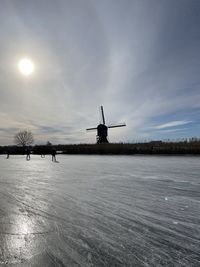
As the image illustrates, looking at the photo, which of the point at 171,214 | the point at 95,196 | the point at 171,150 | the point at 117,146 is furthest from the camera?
the point at 117,146

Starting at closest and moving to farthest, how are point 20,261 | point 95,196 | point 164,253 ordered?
point 20,261
point 164,253
point 95,196

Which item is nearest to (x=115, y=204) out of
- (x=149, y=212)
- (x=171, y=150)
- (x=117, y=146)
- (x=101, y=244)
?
(x=149, y=212)

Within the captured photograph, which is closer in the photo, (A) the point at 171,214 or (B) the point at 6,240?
(B) the point at 6,240

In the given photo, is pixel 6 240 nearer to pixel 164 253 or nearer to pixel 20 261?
pixel 20 261

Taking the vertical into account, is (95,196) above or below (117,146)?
below

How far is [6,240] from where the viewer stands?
236 cm

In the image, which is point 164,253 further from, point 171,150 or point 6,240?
point 171,150

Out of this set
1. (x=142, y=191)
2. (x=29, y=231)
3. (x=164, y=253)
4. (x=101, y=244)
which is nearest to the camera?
(x=164, y=253)

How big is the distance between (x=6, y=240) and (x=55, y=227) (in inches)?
24.7

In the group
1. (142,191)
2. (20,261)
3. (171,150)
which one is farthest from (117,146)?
(20,261)

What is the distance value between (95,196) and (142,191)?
1.20 metres

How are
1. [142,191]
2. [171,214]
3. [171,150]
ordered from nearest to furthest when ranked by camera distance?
[171,214] < [142,191] < [171,150]

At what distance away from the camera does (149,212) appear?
3428 millimetres

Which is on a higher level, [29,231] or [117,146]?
[117,146]
